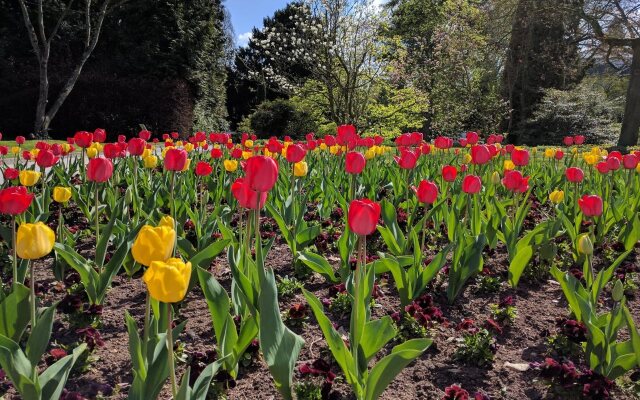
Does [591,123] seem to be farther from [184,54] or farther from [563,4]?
[184,54]

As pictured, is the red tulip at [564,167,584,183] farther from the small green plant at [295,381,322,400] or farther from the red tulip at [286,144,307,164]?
the small green plant at [295,381,322,400]

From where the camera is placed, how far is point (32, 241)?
4.93ft

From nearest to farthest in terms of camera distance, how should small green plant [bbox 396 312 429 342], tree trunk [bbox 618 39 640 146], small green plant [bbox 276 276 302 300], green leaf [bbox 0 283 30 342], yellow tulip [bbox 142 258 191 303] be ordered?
yellow tulip [bbox 142 258 191 303]
green leaf [bbox 0 283 30 342]
small green plant [bbox 396 312 429 342]
small green plant [bbox 276 276 302 300]
tree trunk [bbox 618 39 640 146]

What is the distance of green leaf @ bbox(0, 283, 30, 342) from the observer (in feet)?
5.85

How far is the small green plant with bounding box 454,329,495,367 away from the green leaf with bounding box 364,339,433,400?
0.71 meters

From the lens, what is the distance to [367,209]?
1476 millimetres

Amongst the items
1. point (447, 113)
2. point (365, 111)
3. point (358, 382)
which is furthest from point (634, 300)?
point (447, 113)

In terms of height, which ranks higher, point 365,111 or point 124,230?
point 365,111

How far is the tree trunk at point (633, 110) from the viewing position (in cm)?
1614

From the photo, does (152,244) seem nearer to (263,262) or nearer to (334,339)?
(263,262)

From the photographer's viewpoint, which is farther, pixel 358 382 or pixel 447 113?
pixel 447 113

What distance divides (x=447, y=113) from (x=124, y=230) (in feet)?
73.4

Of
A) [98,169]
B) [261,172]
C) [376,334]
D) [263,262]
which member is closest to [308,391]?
[376,334]

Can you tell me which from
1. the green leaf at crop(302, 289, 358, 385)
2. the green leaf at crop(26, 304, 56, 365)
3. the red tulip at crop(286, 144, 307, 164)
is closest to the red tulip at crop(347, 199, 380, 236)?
the green leaf at crop(302, 289, 358, 385)
